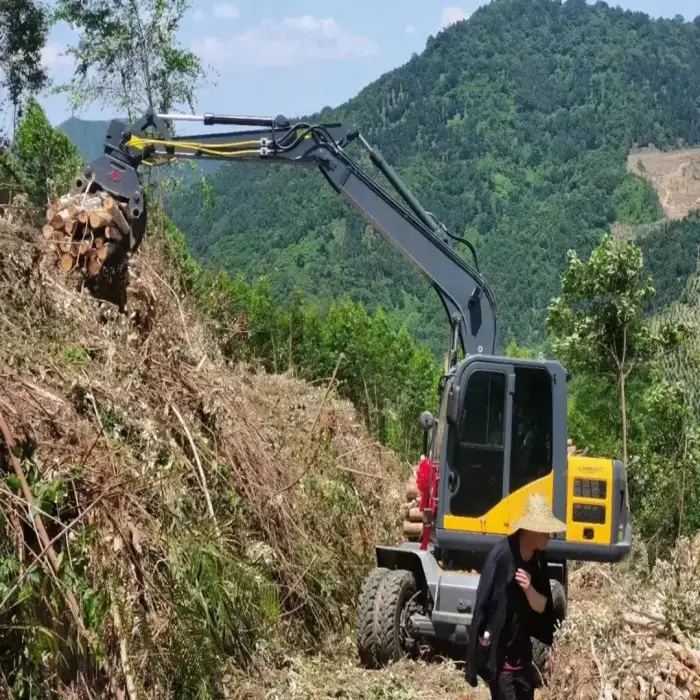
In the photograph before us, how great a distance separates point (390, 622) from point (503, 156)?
120 meters

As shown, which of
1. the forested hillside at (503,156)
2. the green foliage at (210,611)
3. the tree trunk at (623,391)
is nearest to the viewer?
the green foliage at (210,611)

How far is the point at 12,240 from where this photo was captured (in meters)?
7.32

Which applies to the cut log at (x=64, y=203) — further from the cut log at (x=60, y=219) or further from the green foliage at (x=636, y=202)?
the green foliage at (x=636, y=202)

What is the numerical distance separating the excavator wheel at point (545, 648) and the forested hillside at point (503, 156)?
56549 millimetres

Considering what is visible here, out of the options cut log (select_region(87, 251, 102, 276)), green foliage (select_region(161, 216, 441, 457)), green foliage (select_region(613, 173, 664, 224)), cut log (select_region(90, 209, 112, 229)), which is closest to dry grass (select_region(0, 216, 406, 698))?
cut log (select_region(87, 251, 102, 276))

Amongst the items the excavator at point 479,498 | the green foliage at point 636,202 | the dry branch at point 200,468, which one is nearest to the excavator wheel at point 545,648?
the excavator at point 479,498

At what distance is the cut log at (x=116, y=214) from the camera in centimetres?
789

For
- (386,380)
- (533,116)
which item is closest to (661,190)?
(533,116)

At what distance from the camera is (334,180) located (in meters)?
8.27

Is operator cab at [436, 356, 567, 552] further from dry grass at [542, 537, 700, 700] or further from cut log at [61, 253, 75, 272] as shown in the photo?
cut log at [61, 253, 75, 272]

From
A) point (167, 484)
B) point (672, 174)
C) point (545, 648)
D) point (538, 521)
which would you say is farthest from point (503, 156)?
point (538, 521)

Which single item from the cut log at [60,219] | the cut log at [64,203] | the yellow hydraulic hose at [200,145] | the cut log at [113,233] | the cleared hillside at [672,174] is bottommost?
the cut log at [113,233]

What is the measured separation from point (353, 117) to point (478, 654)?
130 metres

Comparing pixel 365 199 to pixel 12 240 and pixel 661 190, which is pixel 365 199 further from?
pixel 661 190
